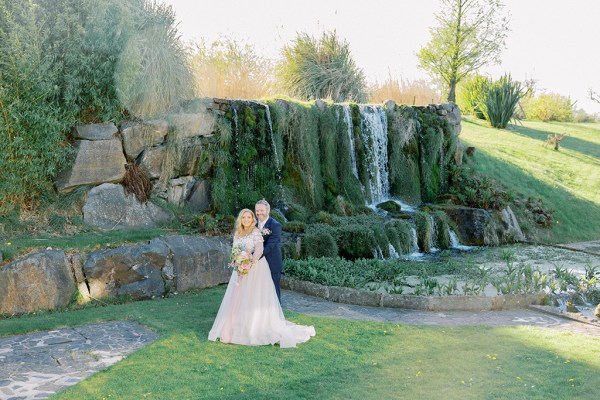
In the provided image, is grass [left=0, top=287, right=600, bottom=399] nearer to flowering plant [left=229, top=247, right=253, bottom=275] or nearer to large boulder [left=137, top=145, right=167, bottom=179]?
flowering plant [left=229, top=247, right=253, bottom=275]

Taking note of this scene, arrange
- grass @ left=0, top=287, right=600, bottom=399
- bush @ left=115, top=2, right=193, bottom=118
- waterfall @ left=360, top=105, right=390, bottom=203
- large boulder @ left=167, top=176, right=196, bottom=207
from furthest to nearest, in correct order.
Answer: waterfall @ left=360, top=105, right=390, bottom=203
large boulder @ left=167, top=176, right=196, bottom=207
bush @ left=115, top=2, right=193, bottom=118
grass @ left=0, top=287, right=600, bottom=399

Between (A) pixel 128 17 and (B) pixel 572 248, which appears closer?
(A) pixel 128 17

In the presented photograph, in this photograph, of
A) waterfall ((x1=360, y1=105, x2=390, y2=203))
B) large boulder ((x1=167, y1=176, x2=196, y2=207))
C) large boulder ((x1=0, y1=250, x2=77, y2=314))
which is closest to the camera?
large boulder ((x1=0, y1=250, x2=77, y2=314))

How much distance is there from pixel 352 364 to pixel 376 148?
33.4ft

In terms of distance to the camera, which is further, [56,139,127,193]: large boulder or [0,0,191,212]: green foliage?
[56,139,127,193]: large boulder

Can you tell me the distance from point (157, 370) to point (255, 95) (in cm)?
1067

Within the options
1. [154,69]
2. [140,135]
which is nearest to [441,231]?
[140,135]

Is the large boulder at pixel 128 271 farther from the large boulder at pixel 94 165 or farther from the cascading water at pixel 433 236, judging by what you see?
the cascading water at pixel 433 236

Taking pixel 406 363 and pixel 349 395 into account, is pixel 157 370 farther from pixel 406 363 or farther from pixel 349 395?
pixel 406 363

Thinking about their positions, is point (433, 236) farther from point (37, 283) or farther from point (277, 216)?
point (37, 283)

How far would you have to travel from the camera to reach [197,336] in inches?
279

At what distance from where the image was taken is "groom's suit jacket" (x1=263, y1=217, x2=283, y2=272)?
7445 millimetres

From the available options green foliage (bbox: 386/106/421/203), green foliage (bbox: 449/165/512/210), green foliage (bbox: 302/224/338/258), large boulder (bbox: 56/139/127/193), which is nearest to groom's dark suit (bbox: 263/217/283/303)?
green foliage (bbox: 302/224/338/258)

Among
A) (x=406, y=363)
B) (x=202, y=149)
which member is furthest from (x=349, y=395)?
→ (x=202, y=149)
